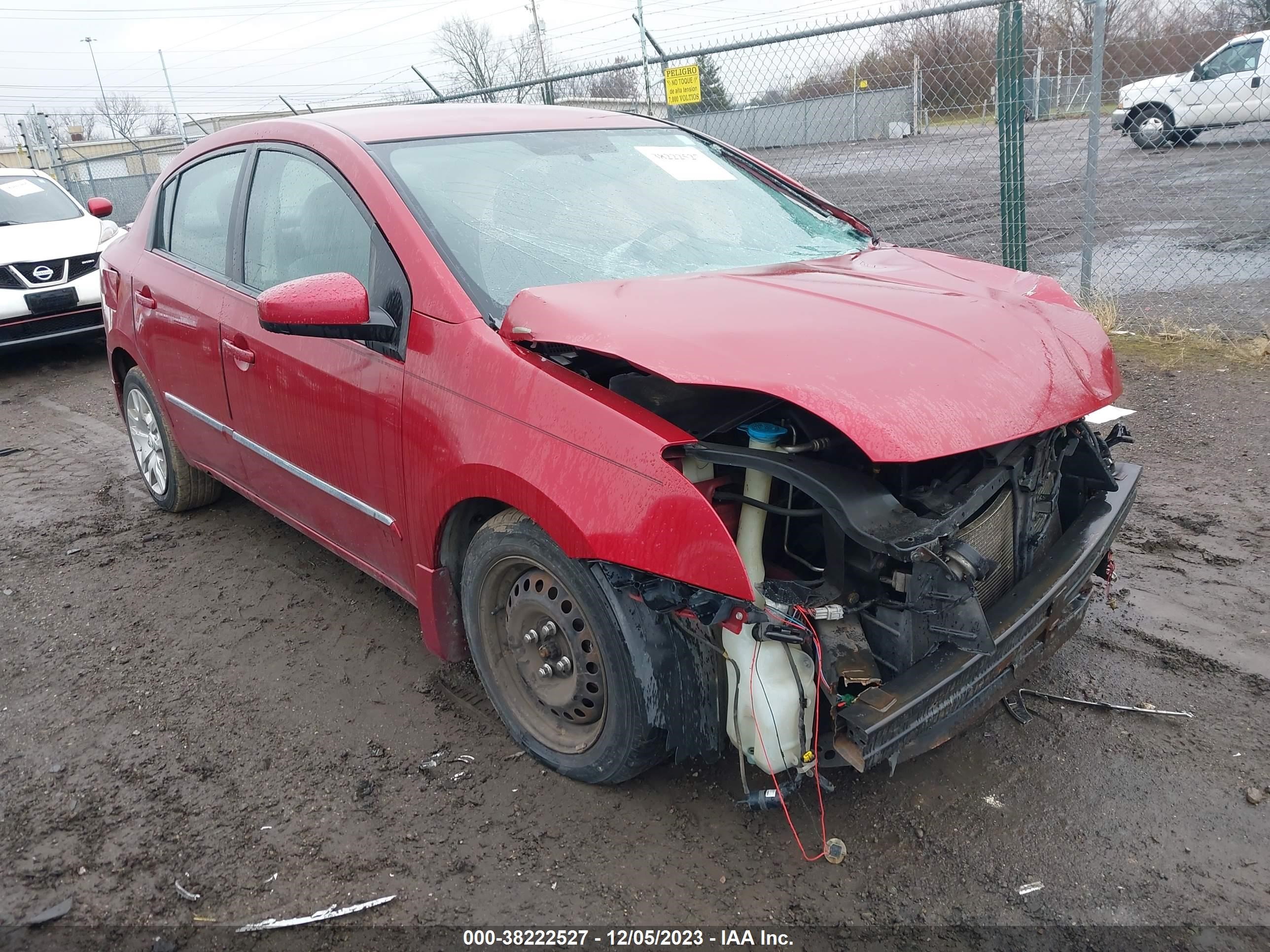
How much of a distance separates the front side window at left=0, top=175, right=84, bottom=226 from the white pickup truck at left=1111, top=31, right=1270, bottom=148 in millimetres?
11971

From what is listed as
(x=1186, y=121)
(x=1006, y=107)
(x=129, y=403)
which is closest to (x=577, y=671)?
(x=129, y=403)

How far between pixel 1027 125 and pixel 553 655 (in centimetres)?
808

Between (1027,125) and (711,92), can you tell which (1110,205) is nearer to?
(1027,125)

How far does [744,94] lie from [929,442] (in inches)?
296

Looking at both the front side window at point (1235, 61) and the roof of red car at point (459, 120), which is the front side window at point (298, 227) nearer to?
the roof of red car at point (459, 120)

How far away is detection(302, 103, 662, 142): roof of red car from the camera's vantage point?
306cm

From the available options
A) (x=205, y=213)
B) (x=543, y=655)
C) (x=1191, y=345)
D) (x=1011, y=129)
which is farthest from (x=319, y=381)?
(x=1191, y=345)

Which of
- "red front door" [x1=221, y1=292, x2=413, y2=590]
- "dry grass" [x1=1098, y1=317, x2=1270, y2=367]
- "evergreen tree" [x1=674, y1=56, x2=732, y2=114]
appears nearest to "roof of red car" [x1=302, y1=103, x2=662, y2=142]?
"red front door" [x1=221, y1=292, x2=413, y2=590]

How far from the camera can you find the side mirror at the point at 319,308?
2.50m

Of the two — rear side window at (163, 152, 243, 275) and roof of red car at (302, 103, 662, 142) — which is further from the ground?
roof of red car at (302, 103, 662, 142)

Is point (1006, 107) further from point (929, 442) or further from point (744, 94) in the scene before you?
point (929, 442)

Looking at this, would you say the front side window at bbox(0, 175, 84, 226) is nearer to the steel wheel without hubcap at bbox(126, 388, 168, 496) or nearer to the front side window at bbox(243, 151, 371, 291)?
the steel wheel without hubcap at bbox(126, 388, 168, 496)

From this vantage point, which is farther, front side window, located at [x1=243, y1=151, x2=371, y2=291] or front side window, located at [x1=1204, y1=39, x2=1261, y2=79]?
front side window, located at [x1=1204, y1=39, x2=1261, y2=79]

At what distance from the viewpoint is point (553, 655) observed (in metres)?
2.49
